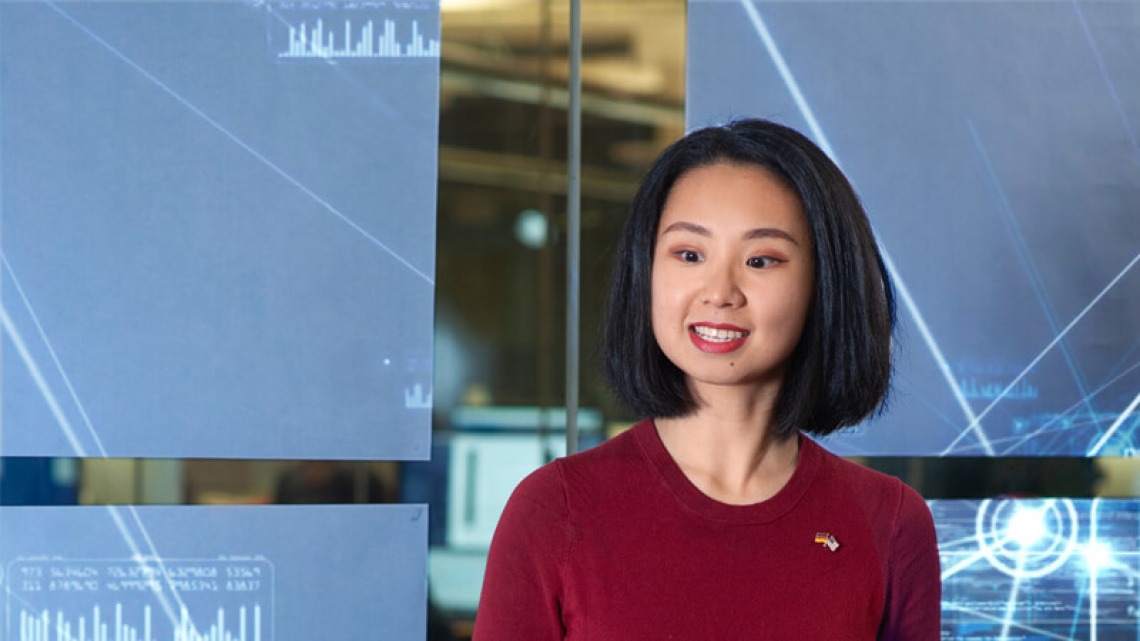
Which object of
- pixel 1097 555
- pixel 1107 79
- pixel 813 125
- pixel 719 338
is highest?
pixel 1107 79

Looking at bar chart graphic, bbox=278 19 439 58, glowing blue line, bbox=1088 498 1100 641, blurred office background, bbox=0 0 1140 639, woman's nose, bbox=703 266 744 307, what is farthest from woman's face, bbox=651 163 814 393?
glowing blue line, bbox=1088 498 1100 641

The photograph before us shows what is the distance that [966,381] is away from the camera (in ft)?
7.30

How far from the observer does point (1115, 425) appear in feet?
7.42

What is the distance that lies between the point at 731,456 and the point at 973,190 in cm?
134

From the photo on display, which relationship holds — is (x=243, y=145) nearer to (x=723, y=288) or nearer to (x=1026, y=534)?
(x=723, y=288)

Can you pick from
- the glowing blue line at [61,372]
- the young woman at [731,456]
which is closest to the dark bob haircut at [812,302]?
the young woman at [731,456]

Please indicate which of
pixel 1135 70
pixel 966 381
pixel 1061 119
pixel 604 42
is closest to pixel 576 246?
pixel 604 42

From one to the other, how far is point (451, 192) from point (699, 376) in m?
1.20

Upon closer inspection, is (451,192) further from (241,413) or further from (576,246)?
(241,413)

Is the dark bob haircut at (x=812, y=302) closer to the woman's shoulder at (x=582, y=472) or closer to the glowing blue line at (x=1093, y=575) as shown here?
the woman's shoulder at (x=582, y=472)

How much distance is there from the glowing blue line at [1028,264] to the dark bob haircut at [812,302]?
47.9 inches

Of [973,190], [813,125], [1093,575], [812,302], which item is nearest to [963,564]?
[1093,575]

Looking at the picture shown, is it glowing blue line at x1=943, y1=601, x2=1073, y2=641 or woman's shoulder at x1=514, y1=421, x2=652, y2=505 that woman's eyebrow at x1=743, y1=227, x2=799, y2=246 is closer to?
woman's shoulder at x1=514, y1=421, x2=652, y2=505

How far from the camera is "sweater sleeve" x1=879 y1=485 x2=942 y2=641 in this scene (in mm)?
1104
